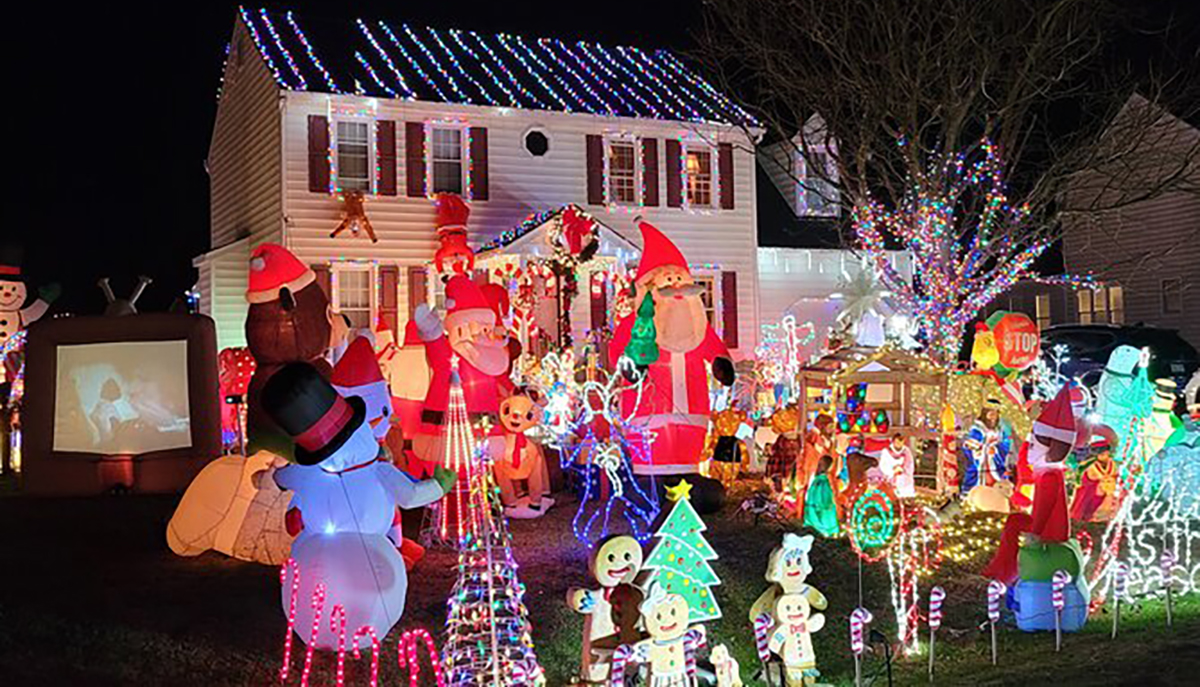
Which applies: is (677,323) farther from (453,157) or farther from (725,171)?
(725,171)

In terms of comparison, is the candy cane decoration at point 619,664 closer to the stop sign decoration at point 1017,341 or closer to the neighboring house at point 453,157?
the stop sign decoration at point 1017,341

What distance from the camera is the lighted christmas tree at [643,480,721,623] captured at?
5.70 m

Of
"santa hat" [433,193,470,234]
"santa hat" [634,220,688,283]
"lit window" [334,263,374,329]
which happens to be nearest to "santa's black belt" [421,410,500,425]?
"santa hat" [634,220,688,283]

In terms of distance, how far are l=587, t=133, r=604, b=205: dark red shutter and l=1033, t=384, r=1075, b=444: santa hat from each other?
1377cm

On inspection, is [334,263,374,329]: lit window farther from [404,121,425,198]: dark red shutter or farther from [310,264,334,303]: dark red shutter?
[404,121,425,198]: dark red shutter

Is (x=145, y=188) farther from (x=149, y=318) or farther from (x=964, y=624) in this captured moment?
(x=964, y=624)

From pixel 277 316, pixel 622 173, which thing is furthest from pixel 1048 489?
pixel 622 173

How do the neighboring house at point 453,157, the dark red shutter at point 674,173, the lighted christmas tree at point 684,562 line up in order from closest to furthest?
the lighted christmas tree at point 684,562, the neighboring house at point 453,157, the dark red shutter at point 674,173

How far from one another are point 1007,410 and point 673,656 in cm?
826

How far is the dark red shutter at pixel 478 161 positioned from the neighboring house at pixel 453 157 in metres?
0.03

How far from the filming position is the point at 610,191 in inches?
837

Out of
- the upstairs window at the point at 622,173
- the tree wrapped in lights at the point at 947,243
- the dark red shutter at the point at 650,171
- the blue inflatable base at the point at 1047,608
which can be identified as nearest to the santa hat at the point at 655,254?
the blue inflatable base at the point at 1047,608

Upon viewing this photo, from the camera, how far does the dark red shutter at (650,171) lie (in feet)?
70.5

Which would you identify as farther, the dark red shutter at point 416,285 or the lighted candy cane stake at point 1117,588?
the dark red shutter at point 416,285
